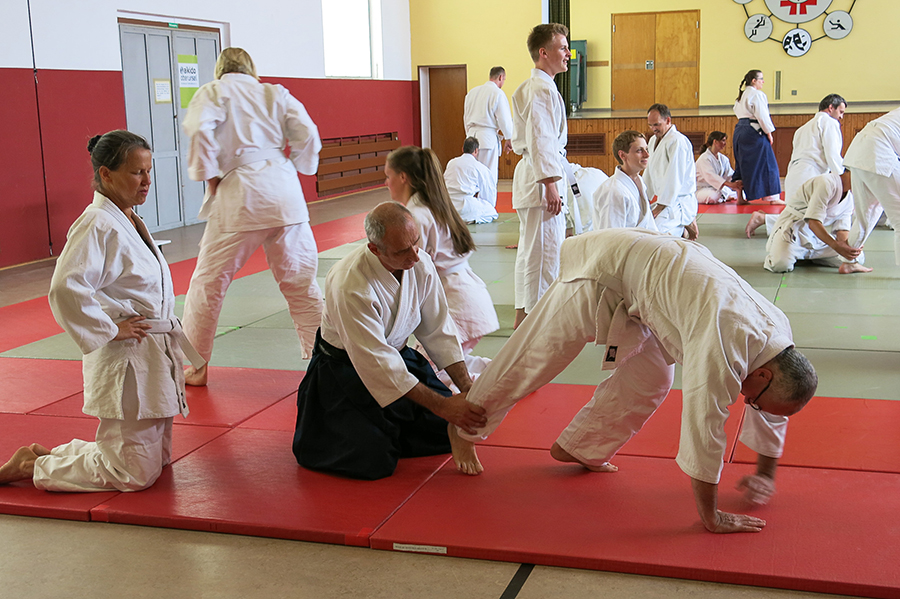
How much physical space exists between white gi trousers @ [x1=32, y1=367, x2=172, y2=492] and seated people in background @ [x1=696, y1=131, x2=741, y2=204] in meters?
8.96

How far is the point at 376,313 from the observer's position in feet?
9.48

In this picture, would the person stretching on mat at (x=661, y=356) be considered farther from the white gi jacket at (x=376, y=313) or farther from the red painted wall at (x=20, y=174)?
the red painted wall at (x=20, y=174)

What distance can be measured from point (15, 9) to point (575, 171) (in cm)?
514

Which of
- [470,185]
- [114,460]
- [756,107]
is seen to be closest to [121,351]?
[114,460]

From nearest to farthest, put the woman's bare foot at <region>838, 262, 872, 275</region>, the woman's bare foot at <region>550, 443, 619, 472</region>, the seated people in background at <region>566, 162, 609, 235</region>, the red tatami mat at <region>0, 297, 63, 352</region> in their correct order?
the woman's bare foot at <region>550, 443, 619, 472</region>
the red tatami mat at <region>0, 297, 63, 352</region>
the woman's bare foot at <region>838, 262, 872, 275</region>
the seated people in background at <region>566, 162, 609, 235</region>

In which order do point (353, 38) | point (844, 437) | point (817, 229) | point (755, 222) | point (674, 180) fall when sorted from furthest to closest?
point (353, 38) < point (755, 222) < point (674, 180) < point (817, 229) < point (844, 437)

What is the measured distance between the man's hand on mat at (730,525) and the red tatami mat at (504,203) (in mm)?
8332

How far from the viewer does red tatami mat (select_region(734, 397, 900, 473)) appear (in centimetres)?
302

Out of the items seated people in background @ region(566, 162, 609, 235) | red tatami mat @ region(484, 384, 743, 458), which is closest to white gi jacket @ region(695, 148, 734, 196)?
seated people in background @ region(566, 162, 609, 235)

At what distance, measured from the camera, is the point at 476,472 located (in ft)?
9.95

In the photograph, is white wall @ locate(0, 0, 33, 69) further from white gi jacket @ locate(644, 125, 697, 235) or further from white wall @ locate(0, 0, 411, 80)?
white gi jacket @ locate(644, 125, 697, 235)

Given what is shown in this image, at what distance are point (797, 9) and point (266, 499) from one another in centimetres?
1459

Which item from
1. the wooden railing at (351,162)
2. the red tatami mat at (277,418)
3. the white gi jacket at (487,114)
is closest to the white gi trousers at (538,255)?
the red tatami mat at (277,418)

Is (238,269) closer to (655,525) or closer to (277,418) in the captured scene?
(277,418)
